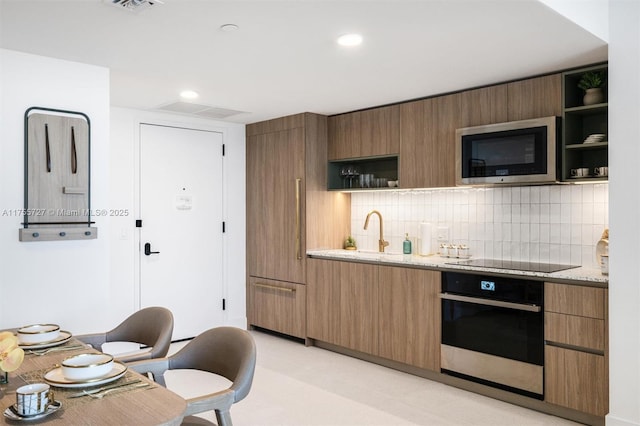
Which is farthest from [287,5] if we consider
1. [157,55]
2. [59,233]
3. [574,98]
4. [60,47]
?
[574,98]

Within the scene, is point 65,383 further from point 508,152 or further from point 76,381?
point 508,152

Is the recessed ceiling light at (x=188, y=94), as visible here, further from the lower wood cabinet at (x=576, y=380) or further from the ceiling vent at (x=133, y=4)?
the lower wood cabinet at (x=576, y=380)

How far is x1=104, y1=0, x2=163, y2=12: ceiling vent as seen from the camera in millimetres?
2354

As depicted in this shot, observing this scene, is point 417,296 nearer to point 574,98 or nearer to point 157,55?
point 574,98

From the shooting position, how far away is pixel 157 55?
3.18 meters

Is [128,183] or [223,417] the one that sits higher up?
[128,183]

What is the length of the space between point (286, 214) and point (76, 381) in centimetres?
360

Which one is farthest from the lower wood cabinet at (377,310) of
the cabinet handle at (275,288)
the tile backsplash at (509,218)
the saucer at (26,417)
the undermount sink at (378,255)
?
the saucer at (26,417)

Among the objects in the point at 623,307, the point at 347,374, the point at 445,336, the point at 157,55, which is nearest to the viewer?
the point at 623,307

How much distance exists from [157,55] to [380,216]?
264 centimetres

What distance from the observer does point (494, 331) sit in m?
3.58

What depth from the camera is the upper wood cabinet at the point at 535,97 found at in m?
3.51

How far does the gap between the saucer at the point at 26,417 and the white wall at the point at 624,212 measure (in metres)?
2.90

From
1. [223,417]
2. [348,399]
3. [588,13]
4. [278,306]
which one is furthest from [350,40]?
[278,306]
